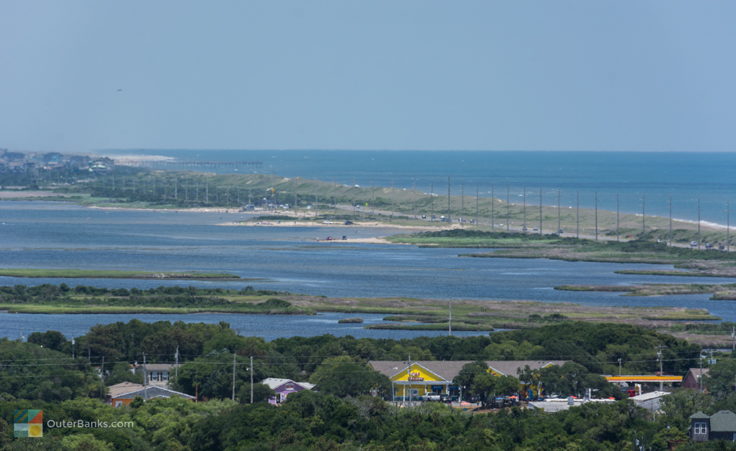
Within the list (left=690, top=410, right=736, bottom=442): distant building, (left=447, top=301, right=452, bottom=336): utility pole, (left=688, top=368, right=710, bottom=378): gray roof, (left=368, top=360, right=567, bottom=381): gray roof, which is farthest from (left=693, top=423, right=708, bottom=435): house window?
(left=447, top=301, right=452, bottom=336): utility pole

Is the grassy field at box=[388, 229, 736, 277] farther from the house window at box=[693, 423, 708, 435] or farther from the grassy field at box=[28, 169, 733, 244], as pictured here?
the house window at box=[693, 423, 708, 435]

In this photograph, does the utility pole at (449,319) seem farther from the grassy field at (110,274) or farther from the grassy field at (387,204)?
the grassy field at (387,204)

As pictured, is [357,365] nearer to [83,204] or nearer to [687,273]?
[687,273]

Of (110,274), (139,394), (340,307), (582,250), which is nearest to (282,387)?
(139,394)

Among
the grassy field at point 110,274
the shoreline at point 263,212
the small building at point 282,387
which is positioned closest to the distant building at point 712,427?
the small building at point 282,387

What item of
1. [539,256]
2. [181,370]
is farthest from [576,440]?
[539,256]

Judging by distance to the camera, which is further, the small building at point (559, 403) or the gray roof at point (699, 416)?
the small building at point (559, 403)
